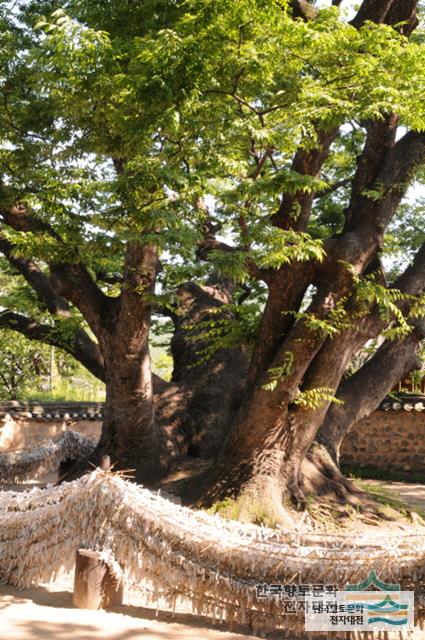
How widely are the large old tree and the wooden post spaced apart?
263 centimetres

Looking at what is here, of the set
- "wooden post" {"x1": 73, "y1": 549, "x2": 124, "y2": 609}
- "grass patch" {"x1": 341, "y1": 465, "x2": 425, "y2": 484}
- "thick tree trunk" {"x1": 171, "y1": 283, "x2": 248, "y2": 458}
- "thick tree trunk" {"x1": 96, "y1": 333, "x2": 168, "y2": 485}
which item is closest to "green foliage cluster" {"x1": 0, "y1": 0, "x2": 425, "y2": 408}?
"thick tree trunk" {"x1": 96, "y1": 333, "x2": 168, "y2": 485}

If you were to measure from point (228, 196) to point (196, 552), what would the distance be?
137 inches

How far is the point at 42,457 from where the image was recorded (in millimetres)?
11148

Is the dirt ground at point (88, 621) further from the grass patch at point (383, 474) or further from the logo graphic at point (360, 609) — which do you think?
the grass patch at point (383, 474)

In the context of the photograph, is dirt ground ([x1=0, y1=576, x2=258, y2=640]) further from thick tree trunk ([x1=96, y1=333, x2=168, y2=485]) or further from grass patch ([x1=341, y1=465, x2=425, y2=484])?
grass patch ([x1=341, y1=465, x2=425, y2=484])

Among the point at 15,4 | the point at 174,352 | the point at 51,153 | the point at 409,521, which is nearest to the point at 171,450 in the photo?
the point at 174,352

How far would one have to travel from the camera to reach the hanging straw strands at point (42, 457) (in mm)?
10922

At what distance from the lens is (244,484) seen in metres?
7.37

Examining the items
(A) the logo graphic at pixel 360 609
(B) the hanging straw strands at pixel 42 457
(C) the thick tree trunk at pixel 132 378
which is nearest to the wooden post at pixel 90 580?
(A) the logo graphic at pixel 360 609

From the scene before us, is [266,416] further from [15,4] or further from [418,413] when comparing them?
[418,413]

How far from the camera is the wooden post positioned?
4.66 m

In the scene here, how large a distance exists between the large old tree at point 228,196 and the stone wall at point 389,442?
5.69m

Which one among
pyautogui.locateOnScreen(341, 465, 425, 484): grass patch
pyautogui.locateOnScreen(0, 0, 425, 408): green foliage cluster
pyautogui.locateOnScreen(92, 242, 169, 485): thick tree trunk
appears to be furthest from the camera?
pyautogui.locateOnScreen(341, 465, 425, 484): grass patch

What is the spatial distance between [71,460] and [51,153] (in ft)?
18.6
